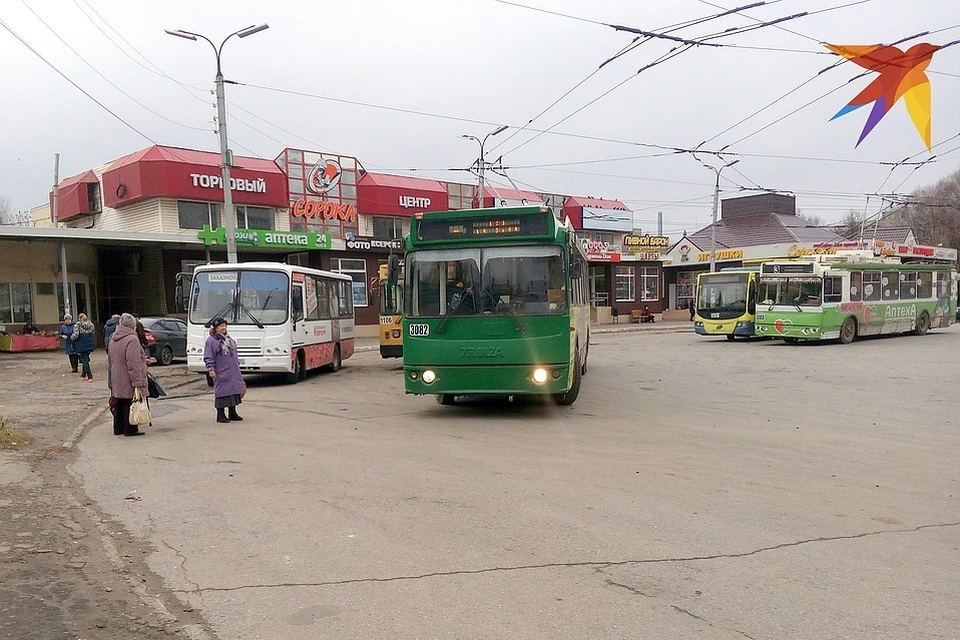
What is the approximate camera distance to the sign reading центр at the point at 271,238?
30.4 meters

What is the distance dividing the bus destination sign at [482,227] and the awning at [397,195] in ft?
92.7

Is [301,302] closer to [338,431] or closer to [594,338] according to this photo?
[338,431]

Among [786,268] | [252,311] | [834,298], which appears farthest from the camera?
[786,268]

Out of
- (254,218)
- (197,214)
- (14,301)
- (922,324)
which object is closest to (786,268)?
(922,324)

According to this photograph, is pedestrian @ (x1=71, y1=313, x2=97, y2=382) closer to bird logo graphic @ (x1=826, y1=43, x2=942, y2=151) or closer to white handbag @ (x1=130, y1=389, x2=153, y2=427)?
white handbag @ (x1=130, y1=389, x2=153, y2=427)

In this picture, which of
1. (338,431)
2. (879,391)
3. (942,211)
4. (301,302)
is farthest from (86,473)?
(942,211)

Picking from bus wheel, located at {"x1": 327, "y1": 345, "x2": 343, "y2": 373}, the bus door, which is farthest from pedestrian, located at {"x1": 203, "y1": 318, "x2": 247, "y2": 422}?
bus wheel, located at {"x1": 327, "y1": 345, "x2": 343, "y2": 373}

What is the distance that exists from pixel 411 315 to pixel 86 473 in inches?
192

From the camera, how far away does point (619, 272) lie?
5225 centimetres

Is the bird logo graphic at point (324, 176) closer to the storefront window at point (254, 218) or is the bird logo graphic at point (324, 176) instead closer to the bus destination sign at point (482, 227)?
the storefront window at point (254, 218)

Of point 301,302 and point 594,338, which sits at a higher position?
point 301,302

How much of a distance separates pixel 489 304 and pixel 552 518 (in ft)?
17.5

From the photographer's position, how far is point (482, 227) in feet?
36.6

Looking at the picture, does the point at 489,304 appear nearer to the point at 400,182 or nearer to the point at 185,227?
the point at 185,227
